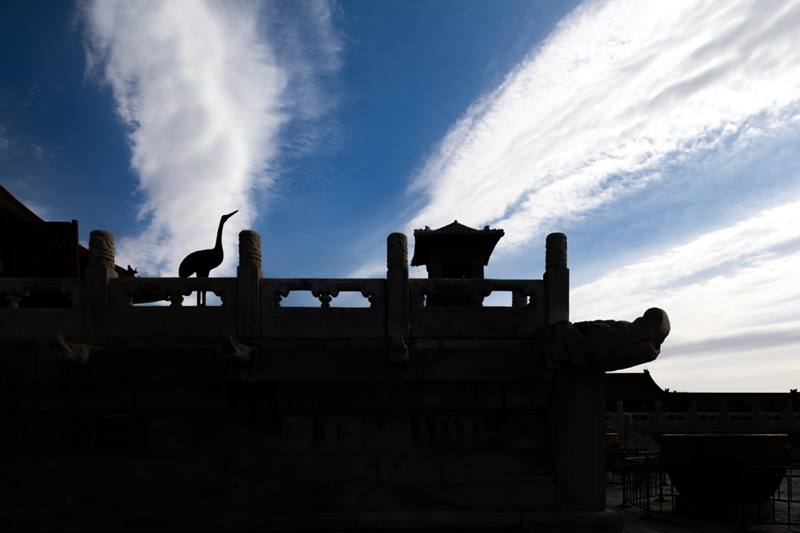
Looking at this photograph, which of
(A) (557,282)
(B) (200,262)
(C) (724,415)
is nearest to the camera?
(A) (557,282)

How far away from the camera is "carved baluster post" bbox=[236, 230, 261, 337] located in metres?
7.52

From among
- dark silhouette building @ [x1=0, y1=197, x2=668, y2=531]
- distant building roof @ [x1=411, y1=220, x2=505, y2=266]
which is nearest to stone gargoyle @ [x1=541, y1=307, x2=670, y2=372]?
dark silhouette building @ [x1=0, y1=197, x2=668, y2=531]

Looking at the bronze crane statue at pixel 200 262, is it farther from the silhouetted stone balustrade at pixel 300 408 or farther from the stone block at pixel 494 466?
the stone block at pixel 494 466

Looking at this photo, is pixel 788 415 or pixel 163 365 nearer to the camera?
pixel 163 365

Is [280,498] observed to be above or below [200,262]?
below

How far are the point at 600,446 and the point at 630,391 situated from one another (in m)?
21.5

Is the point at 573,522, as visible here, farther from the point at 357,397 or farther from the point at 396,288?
the point at 396,288

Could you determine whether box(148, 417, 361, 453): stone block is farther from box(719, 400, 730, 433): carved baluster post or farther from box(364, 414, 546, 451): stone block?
box(719, 400, 730, 433): carved baluster post

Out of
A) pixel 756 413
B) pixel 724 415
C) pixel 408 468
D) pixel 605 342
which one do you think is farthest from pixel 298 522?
pixel 756 413

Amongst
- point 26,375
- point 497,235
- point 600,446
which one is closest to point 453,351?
point 600,446

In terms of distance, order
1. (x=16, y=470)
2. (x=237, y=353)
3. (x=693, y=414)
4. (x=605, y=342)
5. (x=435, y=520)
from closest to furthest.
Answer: (x=237, y=353) < (x=605, y=342) < (x=435, y=520) < (x=16, y=470) < (x=693, y=414)

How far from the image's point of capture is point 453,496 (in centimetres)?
741

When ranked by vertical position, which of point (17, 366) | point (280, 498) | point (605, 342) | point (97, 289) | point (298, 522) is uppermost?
point (97, 289)

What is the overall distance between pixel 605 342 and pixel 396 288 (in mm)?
3136
